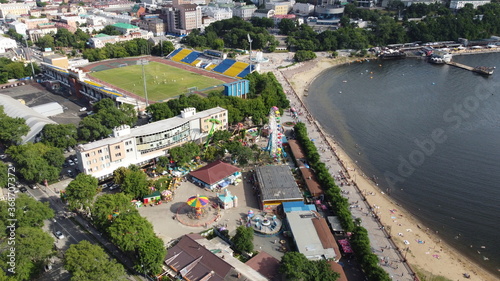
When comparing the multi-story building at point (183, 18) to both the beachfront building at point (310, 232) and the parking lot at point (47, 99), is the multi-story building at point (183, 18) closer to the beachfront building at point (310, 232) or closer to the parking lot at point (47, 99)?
the parking lot at point (47, 99)

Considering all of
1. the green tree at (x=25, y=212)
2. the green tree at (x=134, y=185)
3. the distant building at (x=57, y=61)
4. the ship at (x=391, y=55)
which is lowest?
the green tree at (x=134, y=185)

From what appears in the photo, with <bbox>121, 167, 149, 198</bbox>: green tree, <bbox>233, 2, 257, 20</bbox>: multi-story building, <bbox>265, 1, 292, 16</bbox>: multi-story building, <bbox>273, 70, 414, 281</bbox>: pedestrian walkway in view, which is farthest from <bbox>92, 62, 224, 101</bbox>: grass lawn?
<bbox>265, 1, 292, 16</bbox>: multi-story building

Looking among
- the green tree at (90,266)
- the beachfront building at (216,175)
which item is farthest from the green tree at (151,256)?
the beachfront building at (216,175)

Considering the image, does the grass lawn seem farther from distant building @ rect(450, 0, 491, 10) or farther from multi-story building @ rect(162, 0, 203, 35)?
distant building @ rect(450, 0, 491, 10)

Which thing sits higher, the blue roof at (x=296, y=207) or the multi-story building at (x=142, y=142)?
the multi-story building at (x=142, y=142)

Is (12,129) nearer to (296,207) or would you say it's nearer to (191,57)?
(296,207)

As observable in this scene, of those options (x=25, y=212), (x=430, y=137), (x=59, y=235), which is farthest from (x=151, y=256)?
(x=430, y=137)
